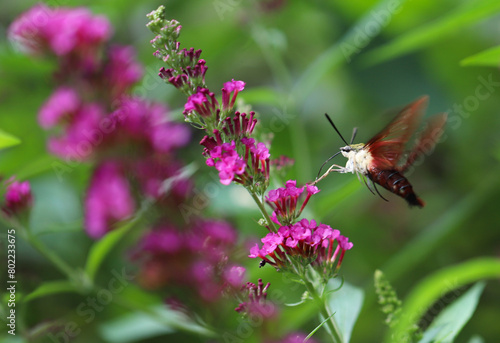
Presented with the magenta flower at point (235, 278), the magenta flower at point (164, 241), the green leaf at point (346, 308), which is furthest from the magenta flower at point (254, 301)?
the magenta flower at point (164, 241)

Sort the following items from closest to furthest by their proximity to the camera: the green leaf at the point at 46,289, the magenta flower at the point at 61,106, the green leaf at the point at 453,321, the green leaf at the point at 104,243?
1. the green leaf at the point at 453,321
2. the green leaf at the point at 46,289
3. the green leaf at the point at 104,243
4. the magenta flower at the point at 61,106

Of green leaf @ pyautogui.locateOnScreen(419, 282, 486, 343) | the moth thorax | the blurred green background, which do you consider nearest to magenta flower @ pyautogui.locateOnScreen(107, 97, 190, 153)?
the blurred green background

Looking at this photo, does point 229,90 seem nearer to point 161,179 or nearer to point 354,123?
point 161,179

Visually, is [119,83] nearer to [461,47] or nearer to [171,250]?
[171,250]

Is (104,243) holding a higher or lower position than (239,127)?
higher

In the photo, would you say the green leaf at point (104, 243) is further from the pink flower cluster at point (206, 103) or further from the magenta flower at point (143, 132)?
the pink flower cluster at point (206, 103)

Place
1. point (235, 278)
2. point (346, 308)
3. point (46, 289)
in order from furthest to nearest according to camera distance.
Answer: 1. point (46, 289)
2. point (346, 308)
3. point (235, 278)

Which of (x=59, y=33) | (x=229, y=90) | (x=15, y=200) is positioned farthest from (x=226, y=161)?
(x=59, y=33)

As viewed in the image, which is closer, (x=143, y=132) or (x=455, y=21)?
(x=455, y=21)

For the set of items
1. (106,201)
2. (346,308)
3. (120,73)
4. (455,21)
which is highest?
(120,73)
